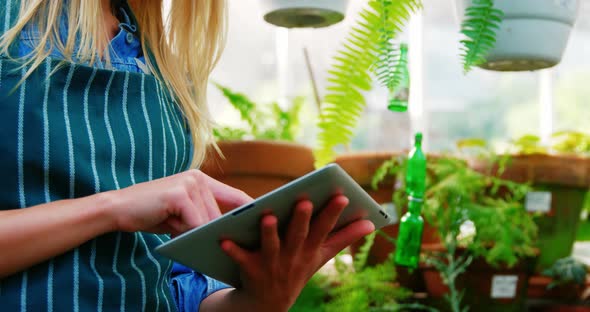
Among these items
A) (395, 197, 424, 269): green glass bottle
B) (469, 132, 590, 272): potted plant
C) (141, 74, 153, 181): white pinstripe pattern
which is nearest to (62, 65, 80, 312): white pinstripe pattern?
(141, 74, 153, 181): white pinstripe pattern

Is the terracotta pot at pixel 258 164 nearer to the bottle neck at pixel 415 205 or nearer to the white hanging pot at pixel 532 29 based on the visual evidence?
the bottle neck at pixel 415 205

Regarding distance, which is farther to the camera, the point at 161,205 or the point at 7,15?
the point at 7,15

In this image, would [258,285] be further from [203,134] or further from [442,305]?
[442,305]

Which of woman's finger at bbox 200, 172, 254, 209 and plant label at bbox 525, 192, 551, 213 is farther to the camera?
plant label at bbox 525, 192, 551, 213

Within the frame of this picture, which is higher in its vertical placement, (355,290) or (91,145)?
(91,145)

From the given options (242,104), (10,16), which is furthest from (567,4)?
(242,104)

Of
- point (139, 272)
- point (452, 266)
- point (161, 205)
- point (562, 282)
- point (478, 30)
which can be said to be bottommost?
point (562, 282)

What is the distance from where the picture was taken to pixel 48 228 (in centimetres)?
59

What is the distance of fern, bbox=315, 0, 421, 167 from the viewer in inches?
39.7

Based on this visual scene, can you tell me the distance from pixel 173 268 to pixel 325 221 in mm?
374

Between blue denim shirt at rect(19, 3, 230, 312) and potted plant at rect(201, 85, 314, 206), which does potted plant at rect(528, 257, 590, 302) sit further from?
blue denim shirt at rect(19, 3, 230, 312)

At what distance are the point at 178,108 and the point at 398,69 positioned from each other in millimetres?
370

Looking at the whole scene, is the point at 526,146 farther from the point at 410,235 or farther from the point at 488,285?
the point at 410,235

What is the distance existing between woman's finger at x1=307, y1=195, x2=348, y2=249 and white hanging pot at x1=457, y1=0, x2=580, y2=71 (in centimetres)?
59
